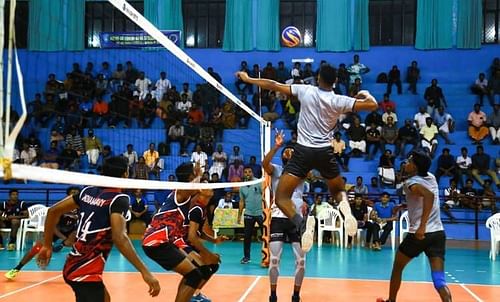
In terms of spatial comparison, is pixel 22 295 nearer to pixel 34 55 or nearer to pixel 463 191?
pixel 463 191

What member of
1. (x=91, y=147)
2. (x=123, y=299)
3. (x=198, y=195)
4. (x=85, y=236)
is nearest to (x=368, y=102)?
(x=198, y=195)

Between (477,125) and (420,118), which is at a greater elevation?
(420,118)

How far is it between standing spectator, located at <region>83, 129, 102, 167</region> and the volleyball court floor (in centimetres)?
441

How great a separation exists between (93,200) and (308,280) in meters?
5.74

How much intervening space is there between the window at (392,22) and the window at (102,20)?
807 cm

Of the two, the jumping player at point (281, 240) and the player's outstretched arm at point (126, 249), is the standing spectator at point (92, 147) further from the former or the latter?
the player's outstretched arm at point (126, 249)

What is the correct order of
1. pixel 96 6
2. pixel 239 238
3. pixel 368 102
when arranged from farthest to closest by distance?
1. pixel 96 6
2. pixel 239 238
3. pixel 368 102

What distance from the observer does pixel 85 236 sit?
5.02m

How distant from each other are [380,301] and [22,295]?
14.9ft

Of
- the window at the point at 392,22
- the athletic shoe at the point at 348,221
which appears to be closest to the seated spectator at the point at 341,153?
the window at the point at 392,22

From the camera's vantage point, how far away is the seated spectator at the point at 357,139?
1870 cm

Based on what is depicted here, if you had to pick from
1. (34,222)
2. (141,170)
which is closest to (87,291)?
(34,222)

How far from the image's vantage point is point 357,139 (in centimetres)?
1878

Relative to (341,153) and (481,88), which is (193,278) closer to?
(341,153)
